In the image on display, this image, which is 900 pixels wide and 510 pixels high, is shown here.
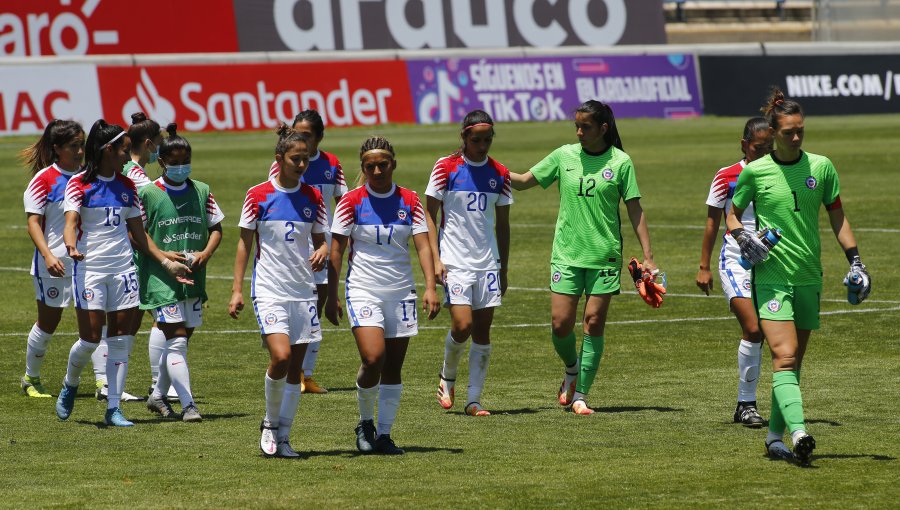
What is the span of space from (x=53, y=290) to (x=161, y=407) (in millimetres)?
1547

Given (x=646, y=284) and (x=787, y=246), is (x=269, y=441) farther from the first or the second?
Answer: (x=787, y=246)

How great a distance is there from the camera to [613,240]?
11.3 metres

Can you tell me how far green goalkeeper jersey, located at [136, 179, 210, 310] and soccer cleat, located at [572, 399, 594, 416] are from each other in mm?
2975

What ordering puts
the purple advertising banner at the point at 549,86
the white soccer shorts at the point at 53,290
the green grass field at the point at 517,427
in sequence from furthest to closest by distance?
the purple advertising banner at the point at 549,86, the white soccer shorts at the point at 53,290, the green grass field at the point at 517,427

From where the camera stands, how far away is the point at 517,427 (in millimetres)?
10633

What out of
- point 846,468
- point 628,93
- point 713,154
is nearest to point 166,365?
point 846,468

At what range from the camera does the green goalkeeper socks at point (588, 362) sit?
11.3 m

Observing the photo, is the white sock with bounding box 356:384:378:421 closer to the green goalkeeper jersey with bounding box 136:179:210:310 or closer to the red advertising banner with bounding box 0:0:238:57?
the green goalkeeper jersey with bounding box 136:179:210:310

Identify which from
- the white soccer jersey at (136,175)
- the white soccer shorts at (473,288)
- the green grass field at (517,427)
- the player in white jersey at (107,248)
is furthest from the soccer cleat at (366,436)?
the white soccer jersey at (136,175)

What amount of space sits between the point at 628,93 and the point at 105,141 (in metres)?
37.6

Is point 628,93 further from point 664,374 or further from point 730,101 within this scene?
point 664,374

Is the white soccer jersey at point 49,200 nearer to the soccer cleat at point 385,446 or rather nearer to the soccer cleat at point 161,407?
the soccer cleat at point 161,407

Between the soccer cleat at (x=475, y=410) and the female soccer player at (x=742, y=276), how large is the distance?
1.85 m

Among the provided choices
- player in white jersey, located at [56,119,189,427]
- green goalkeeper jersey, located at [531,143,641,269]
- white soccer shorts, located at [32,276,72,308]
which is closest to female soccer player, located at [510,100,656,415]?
green goalkeeper jersey, located at [531,143,641,269]
